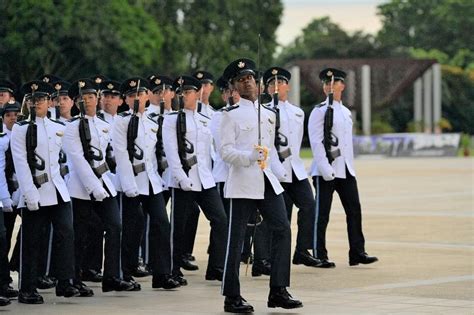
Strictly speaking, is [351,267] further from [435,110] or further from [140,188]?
[435,110]

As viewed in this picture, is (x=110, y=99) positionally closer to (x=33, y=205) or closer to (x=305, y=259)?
(x=33, y=205)

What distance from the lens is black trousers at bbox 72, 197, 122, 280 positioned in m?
13.7

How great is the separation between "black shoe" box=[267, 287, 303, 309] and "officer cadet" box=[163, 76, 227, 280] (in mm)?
2402

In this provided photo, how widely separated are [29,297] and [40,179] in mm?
1005

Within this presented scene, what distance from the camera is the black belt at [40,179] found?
12977 mm

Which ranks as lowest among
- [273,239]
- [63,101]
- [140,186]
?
[273,239]

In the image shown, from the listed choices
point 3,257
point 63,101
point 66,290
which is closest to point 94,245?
point 66,290

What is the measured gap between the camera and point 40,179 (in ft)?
42.7

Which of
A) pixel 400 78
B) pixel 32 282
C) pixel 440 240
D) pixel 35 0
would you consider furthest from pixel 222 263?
pixel 400 78

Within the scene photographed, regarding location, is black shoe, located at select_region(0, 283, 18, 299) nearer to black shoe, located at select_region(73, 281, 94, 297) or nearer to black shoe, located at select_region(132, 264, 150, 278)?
black shoe, located at select_region(73, 281, 94, 297)

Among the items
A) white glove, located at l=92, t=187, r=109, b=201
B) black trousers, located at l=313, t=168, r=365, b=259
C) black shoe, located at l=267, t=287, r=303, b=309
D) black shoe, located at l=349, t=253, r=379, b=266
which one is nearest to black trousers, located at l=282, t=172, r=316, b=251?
black trousers, located at l=313, t=168, r=365, b=259

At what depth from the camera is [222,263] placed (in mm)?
14562

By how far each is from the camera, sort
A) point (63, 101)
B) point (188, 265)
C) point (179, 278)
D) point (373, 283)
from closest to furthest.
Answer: point (373, 283), point (179, 278), point (63, 101), point (188, 265)

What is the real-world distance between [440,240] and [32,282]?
7.11 meters
